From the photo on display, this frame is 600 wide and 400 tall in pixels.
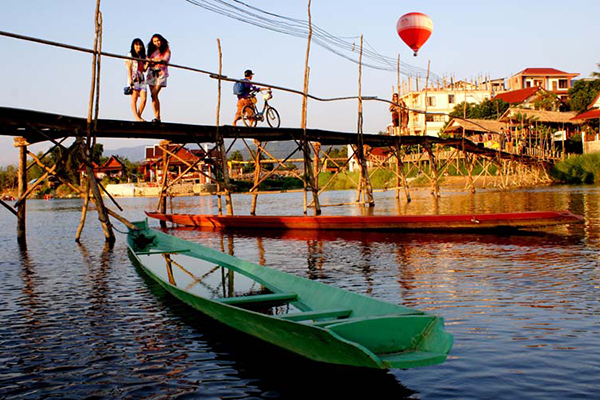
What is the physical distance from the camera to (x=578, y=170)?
48.4m

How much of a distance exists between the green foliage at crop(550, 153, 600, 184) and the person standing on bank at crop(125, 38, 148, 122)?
41539 mm

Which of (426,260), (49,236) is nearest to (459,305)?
Result: (426,260)

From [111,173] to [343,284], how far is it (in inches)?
3319

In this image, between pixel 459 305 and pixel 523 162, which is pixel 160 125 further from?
pixel 523 162

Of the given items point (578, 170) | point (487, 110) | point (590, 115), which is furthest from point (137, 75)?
point (487, 110)

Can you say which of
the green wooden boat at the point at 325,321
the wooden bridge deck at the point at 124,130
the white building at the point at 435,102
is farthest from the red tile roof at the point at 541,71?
the green wooden boat at the point at 325,321

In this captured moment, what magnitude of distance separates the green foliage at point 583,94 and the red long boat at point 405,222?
52870 mm

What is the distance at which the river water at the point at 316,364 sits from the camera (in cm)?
534

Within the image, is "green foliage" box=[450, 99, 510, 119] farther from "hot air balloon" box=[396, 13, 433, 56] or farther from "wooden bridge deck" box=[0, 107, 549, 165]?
"wooden bridge deck" box=[0, 107, 549, 165]

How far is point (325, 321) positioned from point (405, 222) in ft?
42.2

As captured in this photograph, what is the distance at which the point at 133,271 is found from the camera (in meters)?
12.6

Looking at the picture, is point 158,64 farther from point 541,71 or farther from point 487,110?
point 541,71

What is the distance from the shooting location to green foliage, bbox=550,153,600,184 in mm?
46562

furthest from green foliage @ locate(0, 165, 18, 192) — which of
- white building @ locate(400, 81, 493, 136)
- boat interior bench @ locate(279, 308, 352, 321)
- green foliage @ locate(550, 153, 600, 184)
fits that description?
boat interior bench @ locate(279, 308, 352, 321)
